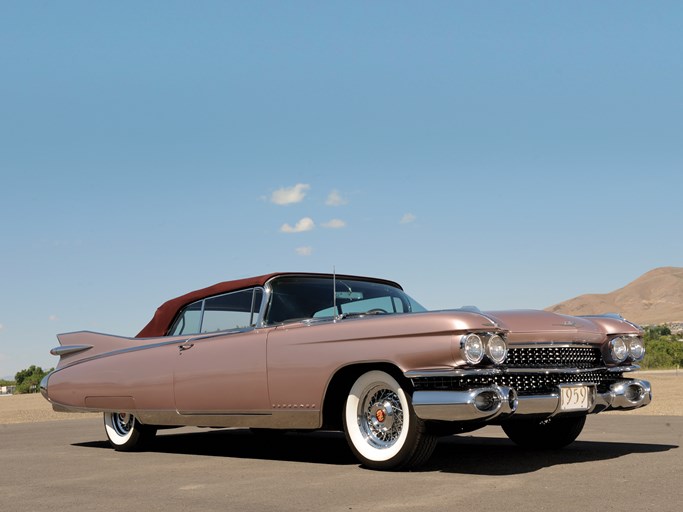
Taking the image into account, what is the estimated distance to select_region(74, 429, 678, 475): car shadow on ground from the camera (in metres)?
6.51

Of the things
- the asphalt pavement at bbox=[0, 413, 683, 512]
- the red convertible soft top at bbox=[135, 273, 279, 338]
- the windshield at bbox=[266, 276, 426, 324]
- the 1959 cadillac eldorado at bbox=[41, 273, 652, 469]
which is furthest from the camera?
the red convertible soft top at bbox=[135, 273, 279, 338]

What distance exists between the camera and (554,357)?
21.1ft

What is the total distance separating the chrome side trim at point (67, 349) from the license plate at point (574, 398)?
16.9 ft

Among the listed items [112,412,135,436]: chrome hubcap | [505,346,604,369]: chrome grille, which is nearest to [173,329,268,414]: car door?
[112,412,135,436]: chrome hubcap

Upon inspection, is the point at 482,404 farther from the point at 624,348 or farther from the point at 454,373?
the point at 624,348

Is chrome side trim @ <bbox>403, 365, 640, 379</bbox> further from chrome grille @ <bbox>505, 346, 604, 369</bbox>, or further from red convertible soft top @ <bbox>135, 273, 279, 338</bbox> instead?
red convertible soft top @ <bbox>135, 273, 279, 338</bbox>

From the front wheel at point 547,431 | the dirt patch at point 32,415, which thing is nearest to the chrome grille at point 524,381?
the front wheel at point 547,431

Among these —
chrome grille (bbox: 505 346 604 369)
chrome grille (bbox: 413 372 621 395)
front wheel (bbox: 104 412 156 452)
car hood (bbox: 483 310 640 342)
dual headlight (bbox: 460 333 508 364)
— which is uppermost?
car hood (bbox: 483 310 640 342)

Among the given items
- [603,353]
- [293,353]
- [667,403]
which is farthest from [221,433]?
[667,403]

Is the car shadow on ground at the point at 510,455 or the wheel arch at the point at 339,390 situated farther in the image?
the wheel arch at the point at 339,390

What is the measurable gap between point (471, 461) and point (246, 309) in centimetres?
234

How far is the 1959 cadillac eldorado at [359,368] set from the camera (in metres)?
5.88

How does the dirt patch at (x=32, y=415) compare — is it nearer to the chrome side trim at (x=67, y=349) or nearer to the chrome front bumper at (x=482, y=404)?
the chrome side trim at (x=67, y=349)

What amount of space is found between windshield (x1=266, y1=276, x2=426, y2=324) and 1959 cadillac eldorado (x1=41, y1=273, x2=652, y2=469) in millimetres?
12
